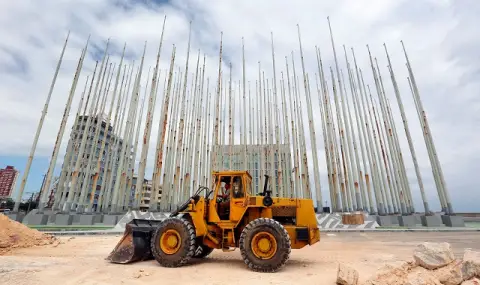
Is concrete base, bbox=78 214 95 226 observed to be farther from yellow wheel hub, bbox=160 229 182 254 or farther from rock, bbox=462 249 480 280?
rock, bbox=462 249 480 280

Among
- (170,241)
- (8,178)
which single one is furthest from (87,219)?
(8,178)

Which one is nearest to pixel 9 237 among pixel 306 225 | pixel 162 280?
pixel 162 280

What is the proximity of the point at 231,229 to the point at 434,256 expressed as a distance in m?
4.54

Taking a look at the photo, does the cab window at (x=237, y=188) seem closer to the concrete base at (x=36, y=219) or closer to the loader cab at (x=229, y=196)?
the loader cab at (x=229, y=196)

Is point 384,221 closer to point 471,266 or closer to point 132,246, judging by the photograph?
point 471,266

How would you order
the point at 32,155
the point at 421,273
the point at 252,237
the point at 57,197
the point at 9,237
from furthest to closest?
the point at 57,197 → the point at 32,155 → the point at 9,237 → the point at 252,237 → the point at 421,273

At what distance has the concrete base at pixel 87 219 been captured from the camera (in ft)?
62.6

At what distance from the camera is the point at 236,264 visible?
737cm

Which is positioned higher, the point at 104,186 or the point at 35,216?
the point at 104,186

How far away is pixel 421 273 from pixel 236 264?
4558mm

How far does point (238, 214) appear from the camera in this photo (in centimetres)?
723

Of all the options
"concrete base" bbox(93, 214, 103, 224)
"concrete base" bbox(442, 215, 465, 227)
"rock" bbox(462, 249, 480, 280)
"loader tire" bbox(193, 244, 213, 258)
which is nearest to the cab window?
"loader tire" bbox(193, 244, 213, 258)

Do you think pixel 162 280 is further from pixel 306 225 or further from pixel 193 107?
pixel 193 107

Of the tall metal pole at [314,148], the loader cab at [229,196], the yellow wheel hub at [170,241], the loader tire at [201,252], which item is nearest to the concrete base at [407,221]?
the tall metal pole at [314,148]
